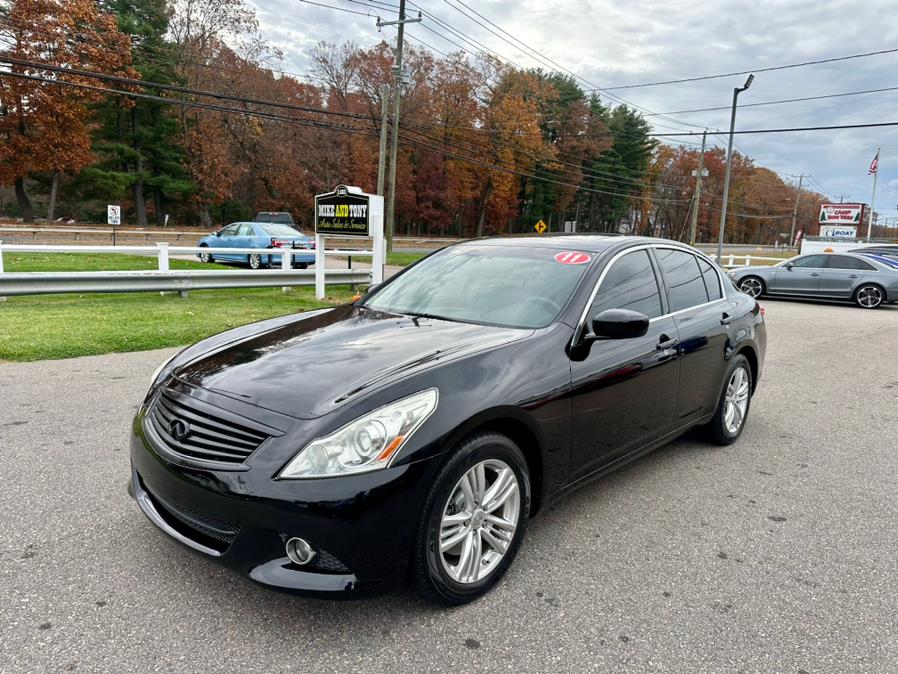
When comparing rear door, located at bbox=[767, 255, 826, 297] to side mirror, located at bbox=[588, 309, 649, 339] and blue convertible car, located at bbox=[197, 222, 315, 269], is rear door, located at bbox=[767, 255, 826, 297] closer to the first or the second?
blue convertible car, located at bbox=[197, 222, 315, 269]

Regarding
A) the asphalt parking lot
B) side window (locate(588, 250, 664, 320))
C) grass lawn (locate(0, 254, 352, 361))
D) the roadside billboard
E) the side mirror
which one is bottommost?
the asphalt parking lot

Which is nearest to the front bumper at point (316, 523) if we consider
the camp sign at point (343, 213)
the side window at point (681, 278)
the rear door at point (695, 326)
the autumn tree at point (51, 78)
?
the rear door at point (695, 326)

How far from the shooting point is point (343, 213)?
38.1 ft

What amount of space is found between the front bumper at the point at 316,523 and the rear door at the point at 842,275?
60.3 feet

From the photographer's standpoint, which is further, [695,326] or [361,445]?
[695,326]

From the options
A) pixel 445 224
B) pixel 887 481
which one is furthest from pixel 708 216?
pixel 887 481

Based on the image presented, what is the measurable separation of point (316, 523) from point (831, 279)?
18789 millimetres

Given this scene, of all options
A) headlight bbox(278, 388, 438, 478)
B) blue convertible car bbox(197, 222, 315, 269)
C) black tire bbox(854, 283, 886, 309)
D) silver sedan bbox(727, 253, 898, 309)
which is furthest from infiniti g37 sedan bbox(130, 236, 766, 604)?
blue convertible car bbox(197, 222, 315, 269)

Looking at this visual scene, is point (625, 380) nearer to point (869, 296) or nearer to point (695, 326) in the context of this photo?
point (695, 326)

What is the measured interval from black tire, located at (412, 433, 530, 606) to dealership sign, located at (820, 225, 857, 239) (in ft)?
173

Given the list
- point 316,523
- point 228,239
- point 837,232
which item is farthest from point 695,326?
point 837,232

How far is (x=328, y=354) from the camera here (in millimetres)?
2951

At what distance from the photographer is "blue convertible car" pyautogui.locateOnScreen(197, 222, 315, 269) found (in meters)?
19.4

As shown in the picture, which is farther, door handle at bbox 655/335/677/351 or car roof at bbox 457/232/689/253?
car roof at bbox 457/232/689/253
